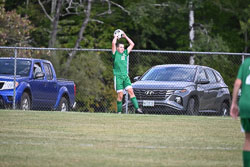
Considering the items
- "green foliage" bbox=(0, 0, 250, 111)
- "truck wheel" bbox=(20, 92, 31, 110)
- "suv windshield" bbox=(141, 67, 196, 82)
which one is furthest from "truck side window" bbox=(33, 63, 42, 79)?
"green foliage" bbox=(0, 0, 250, 111)

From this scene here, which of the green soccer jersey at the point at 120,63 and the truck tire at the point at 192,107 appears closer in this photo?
the green soccer jersey at the point at 120,63

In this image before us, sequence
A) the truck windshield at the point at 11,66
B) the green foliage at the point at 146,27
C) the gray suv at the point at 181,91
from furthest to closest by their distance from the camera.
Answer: the green foliage at the point at 146,27
the truck windshield at the point at 11,66
the gray suv at the point at 181,91

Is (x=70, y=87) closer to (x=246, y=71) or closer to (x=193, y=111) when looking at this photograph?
(x=193, y=111)

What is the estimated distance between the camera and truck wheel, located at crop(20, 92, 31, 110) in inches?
784

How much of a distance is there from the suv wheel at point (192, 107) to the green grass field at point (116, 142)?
3061mm

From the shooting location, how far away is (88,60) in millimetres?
29969

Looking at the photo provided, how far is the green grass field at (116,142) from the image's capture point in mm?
8703

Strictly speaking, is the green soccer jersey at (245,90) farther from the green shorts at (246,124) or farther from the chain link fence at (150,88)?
the chain link fence at (150,88)

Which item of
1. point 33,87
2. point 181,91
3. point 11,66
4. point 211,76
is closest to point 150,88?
point 181,91

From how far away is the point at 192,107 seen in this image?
19328 mm

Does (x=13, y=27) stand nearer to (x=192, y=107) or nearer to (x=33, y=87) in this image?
(x=33, y=87)

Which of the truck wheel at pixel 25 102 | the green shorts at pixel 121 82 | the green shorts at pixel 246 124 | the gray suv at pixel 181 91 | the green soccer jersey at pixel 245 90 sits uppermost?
the green soccer jersey at pixel 245 90

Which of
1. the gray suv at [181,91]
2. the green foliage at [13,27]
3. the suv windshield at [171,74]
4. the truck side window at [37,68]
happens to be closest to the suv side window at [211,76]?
the gray suv at [181,91]

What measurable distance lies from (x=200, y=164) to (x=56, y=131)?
4.45m
